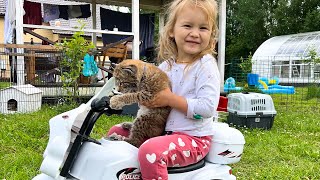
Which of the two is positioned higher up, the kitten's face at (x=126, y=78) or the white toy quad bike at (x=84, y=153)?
the kitten's face at (x=126, y=78)

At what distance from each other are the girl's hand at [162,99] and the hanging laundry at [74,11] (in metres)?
9.15

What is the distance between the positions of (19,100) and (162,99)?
491 cm

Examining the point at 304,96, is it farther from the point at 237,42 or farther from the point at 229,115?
the point at 237,42

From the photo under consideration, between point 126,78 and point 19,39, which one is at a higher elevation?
point 19,39

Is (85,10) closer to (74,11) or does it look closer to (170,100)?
(74,11)

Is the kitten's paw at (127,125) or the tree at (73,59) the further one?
the tree at (73,59)

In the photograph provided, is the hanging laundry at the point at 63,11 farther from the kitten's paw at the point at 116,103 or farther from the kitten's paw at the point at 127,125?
the kitten's paw at the point at 116,103

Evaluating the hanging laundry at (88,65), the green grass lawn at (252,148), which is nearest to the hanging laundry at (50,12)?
the hanging laundry at (88,65)

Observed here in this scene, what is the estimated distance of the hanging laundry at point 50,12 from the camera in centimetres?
987

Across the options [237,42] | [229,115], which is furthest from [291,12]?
[229,115]

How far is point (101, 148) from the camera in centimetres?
163

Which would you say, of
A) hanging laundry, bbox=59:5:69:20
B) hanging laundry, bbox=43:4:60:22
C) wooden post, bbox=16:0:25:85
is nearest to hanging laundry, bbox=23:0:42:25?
hanging laundry, bbox=43:4:60:22

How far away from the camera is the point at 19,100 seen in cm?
604

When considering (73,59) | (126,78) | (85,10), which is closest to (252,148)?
(126,78)
